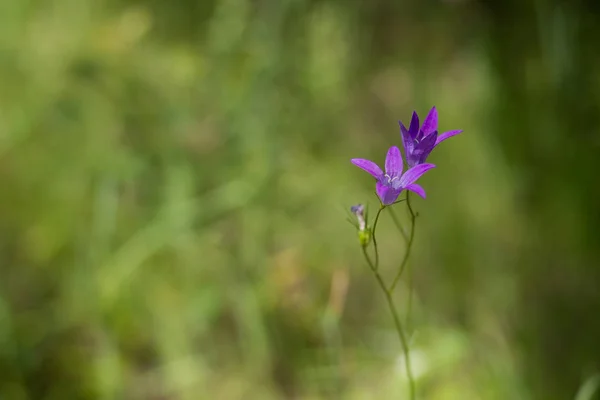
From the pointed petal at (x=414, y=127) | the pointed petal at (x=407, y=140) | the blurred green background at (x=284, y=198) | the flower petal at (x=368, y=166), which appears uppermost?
the blurred green background at (x=284, y=198)

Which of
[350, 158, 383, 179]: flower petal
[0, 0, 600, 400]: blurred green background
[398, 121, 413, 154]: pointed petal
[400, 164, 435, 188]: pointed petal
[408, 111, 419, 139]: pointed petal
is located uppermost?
[0, 0, 600, 400]: blurred green background

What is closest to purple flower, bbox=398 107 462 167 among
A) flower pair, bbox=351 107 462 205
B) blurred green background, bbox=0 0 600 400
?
flower pair, bbox=351 107 462 205

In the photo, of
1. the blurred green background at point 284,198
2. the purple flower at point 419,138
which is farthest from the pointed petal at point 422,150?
the blurred green background at point 284,198

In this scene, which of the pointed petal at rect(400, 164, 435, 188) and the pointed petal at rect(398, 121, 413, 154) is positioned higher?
the pointed petal at rect(398, 121, 413, 154)

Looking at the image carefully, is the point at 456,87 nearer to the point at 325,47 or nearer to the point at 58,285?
the point at 325,47

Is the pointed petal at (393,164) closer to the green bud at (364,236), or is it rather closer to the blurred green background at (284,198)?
the green bud at (364,236)

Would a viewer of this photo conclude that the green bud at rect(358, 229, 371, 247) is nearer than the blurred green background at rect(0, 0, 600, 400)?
Yes

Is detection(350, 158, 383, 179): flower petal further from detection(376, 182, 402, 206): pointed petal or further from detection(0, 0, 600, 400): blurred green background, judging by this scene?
detection(0, 0, 600, 400): blurred green background

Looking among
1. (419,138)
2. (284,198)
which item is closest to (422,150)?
(419,138)
